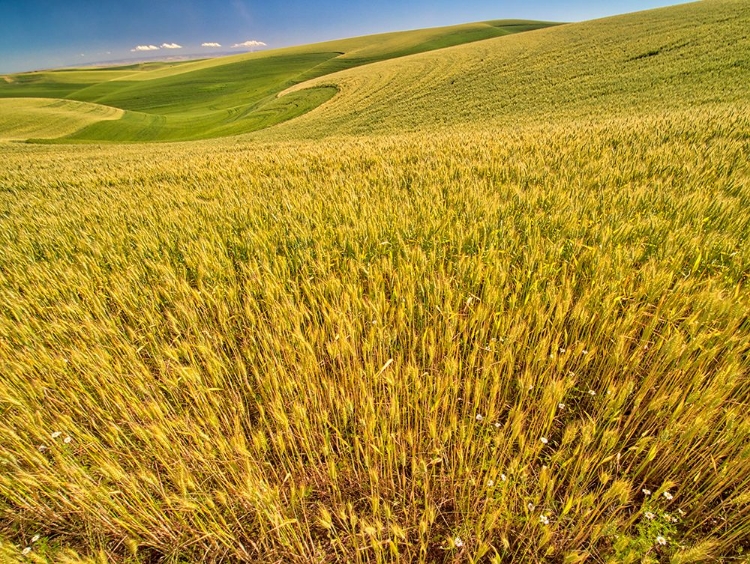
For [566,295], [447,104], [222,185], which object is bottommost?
[566,295]

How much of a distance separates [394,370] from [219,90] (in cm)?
7119

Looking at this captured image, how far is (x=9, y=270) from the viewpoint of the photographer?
2678 mm

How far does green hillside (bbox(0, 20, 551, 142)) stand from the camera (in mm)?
33906

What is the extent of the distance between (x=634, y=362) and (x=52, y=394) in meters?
2.59

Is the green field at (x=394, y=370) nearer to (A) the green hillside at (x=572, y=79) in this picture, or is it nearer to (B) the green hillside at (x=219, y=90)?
(A) the green hillside at (x=572, y=79)

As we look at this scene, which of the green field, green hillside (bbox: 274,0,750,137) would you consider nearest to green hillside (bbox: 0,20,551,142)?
green hillside (bbox: 274,0,750,137)

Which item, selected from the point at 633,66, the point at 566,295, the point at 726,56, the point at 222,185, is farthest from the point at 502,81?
the point at 566,295

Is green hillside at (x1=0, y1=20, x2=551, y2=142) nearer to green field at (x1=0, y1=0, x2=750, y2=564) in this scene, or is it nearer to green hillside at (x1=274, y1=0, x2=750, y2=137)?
green hillside at (x1=274, y1=0, x2=750, y2=137)

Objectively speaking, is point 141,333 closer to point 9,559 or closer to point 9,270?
point 9,559

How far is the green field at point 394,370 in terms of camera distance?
1.07m

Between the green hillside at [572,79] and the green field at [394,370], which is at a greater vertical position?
the green hillside at [572,79]

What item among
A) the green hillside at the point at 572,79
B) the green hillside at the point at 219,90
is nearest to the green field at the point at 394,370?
the green hillside at the point at 572,79

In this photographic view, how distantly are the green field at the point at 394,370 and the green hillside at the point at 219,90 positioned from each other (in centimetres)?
2998

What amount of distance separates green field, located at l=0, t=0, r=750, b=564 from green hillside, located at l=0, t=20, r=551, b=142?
30.0 m
